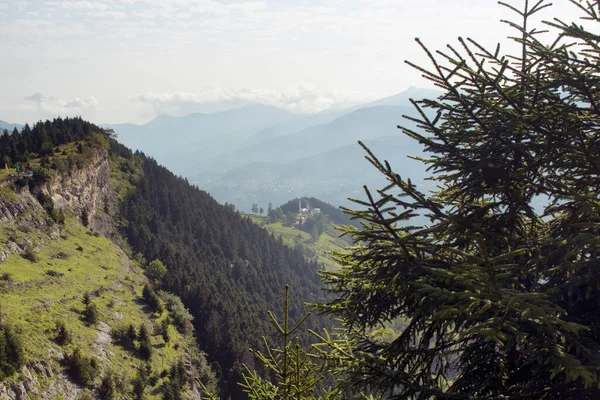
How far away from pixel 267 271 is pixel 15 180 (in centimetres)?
9549

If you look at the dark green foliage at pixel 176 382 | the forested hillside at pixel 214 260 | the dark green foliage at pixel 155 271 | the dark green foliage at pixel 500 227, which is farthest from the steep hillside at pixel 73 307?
the dark green foliage at pixel 500 227

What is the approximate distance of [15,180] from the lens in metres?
56.0

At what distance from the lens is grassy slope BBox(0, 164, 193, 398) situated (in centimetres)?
4109

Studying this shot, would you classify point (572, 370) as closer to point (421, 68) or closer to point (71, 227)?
point (421, 68)

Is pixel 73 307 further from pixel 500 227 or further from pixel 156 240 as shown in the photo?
pixel 500 227

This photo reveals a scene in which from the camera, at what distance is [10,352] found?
34.9 m

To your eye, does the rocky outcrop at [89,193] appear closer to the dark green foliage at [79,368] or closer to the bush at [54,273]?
the bush at [54,273]

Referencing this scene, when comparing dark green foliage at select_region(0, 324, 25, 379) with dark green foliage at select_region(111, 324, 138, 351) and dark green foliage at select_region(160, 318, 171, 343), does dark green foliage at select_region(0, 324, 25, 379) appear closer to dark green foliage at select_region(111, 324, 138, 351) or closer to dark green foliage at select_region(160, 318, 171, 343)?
dark green foliage at select_region(111, 324, 138, 351)

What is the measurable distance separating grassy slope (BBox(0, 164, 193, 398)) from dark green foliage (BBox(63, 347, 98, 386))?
2.93 feet

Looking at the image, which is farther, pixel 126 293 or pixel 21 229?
pixel 126 293

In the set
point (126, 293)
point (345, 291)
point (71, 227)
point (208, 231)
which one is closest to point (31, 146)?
point (71, 227)

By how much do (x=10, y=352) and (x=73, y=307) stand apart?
45.8 ft

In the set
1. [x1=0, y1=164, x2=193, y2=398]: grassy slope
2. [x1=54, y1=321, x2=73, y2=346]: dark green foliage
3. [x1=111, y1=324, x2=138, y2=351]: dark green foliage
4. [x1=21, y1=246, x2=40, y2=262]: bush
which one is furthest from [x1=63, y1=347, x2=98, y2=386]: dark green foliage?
[x1=21, y1=246, x2=40, y2=262]: bush

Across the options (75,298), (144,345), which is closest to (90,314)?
(75,298)
